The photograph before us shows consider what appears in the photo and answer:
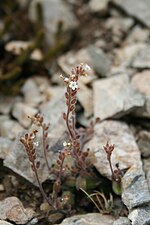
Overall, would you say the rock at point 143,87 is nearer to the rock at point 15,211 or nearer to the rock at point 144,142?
the rock at point 144,142

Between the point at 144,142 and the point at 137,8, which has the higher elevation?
the point at 137,8

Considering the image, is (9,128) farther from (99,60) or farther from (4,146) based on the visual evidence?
(99,60)

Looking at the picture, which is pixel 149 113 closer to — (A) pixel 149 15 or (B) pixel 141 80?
(B) pixel 141 80

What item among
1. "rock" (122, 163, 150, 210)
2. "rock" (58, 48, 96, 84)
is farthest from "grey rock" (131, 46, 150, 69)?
"rock" (122, 163, 150, 210)

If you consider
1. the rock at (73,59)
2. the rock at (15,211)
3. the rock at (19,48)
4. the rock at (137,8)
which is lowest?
the rock at (15,211)

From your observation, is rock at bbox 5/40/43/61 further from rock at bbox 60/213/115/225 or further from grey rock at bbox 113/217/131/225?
grey rock at bbox 113/217/131/225

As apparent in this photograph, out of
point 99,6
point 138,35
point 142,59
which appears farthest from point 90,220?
point 99,6

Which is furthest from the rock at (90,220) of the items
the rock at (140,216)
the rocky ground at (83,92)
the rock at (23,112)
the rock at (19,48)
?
the rock at (19,48)

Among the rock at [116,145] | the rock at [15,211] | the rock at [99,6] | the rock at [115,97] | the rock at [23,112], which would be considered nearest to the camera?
the rock at [15,211]
